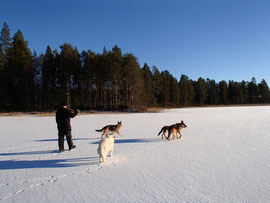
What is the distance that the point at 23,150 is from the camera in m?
5.58

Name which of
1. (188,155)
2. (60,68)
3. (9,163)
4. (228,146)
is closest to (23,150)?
(9,163)

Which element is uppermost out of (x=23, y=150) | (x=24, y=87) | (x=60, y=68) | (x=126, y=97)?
(x=60, y=68)

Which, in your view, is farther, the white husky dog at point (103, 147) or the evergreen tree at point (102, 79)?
the evergreen tree at point (102, 79)

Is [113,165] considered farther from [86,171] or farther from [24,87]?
[24,87]

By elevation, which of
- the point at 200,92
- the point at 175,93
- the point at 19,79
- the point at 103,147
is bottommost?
the point at 103,147

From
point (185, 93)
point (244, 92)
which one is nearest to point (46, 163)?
point (185, 93)

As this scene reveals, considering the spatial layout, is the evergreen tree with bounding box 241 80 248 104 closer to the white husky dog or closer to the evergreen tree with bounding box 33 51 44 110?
the evergreen tree with bounding box 33 51 44 110

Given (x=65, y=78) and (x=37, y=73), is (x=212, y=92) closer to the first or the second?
(x=65, y=78)

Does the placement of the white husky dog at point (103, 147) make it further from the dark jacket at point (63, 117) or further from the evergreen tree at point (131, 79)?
the evergreen tree at point (131, 79)

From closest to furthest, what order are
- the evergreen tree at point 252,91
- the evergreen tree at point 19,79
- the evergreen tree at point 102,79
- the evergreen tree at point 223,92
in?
1. the evergreen tree at point 102,79
2. the evergreen tree at point 19,79
3. the evergreen tree at point 223,92
4. the evergreen tree at point 252,91

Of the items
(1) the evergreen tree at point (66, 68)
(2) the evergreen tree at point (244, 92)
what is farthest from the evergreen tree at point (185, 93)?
(1) the evergreen tree at point (66, 68)

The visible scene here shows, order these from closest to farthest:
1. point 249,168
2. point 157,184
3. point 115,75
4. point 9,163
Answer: point 157,184 → point 249,168 → point 9,163 → point 115,75

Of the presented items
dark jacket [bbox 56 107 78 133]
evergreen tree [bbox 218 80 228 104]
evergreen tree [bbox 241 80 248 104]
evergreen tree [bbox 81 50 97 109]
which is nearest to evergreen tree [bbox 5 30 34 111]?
evergreen tree [bbox 81 50 97 109]

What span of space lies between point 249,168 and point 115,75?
2887cm
